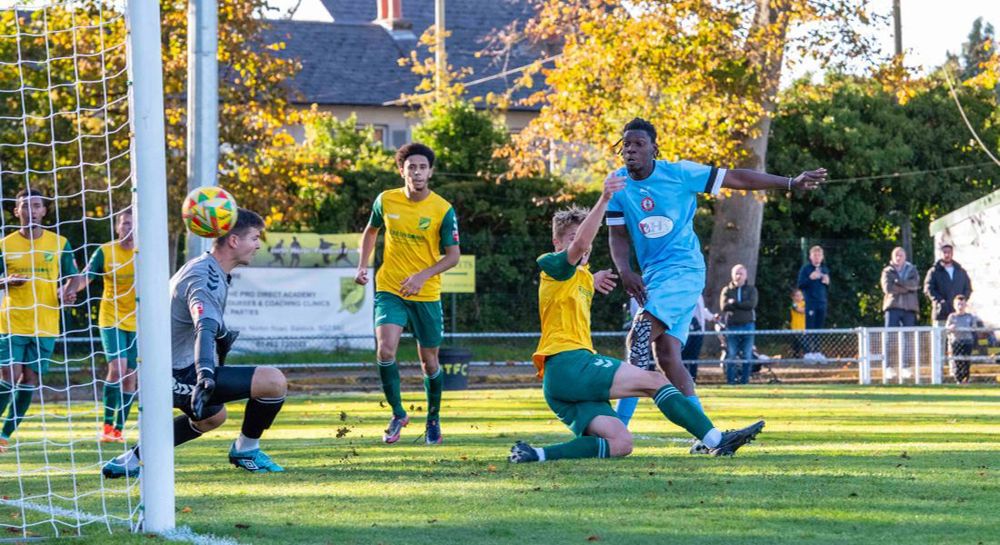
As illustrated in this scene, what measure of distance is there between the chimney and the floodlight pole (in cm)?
3643

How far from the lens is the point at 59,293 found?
1136 cm

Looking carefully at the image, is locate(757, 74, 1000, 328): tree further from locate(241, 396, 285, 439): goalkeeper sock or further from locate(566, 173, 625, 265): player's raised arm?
locate(241, 396, 285, 439): goalkeeper sock

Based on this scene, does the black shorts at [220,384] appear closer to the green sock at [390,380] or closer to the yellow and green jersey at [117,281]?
the green sock at [390,380]

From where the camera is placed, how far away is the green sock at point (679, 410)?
8.75 m

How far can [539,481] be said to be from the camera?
7.87 metres

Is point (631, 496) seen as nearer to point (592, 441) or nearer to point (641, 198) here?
point (592, 441)

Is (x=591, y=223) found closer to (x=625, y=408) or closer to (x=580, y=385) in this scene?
(x=580, y=385)

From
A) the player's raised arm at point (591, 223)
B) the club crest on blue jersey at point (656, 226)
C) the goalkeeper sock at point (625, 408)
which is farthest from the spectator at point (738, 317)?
the player's raised arm at point (591, 223)

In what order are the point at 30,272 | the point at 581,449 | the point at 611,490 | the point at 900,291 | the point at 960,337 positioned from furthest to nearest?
the point at 900,291, the point at 960,337, the point at 30,272, the point at 581,449, the point at 611,490

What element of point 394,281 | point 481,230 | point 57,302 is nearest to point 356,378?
point 481,230

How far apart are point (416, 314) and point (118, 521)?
4969 mm

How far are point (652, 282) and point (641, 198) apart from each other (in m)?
0.54

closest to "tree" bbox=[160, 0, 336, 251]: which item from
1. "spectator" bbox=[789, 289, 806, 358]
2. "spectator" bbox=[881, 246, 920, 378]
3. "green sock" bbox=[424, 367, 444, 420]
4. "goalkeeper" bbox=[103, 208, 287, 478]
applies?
"spectator" bbox=[789, 289, 806, 358]

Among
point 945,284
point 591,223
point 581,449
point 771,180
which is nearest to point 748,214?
point 945,284
